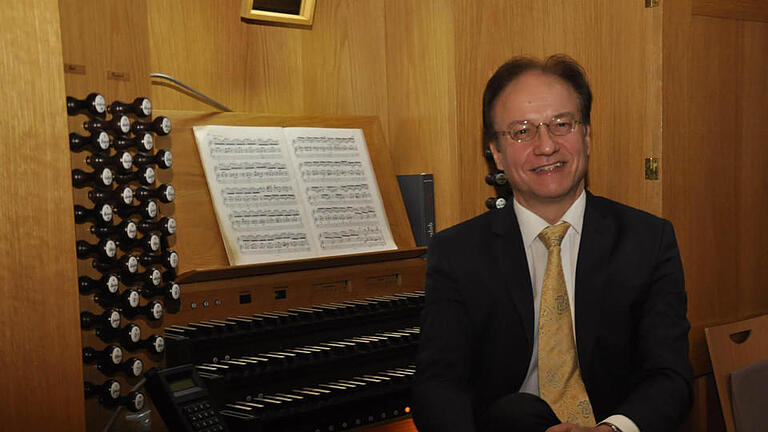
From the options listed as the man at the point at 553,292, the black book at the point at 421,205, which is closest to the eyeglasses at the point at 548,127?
the man at the point at 553,292

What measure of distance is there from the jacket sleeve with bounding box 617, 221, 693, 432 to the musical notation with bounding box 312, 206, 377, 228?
1.53m

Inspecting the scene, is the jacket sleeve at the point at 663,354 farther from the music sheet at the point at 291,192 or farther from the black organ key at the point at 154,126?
the black organ key at the point at 154,126

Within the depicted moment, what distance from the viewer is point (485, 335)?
2.10 meters

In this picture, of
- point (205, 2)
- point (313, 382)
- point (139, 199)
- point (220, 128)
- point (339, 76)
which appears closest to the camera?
point (139, 199)

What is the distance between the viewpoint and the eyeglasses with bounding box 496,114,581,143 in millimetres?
2068

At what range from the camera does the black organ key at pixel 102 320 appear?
8.36 feet

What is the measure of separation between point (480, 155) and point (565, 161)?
5.26 feet

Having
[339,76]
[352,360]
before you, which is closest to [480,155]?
[339,76]

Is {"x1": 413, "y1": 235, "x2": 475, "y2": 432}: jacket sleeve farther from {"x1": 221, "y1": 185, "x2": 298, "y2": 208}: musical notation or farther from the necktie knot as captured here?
{"x1": 221, "y1": 185, "x2": 298, "y2": 208}: musical notation

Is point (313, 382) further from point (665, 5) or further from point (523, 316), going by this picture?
point (665, 5)

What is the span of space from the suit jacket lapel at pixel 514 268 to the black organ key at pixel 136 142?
123 centimetres

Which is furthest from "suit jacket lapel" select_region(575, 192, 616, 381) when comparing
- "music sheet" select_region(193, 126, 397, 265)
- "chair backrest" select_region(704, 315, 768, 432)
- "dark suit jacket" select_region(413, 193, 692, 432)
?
"music sheet" select_region(193, 126, 397, 265)

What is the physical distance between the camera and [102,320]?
256 cm

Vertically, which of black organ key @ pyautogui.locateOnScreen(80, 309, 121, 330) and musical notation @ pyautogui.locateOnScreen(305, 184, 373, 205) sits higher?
musical notation @ pyautogui.locateOnScreen(305, 184, 373, 205)
